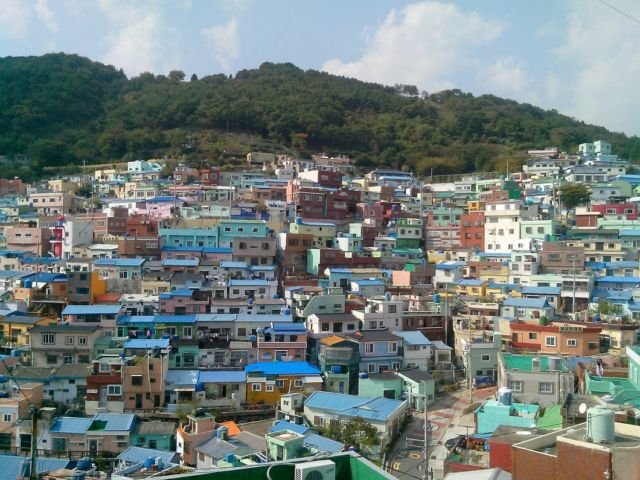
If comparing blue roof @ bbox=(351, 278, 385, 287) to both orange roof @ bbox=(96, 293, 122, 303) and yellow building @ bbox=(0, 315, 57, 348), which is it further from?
yellow building @ bbox=(0, 315, 57, 348)

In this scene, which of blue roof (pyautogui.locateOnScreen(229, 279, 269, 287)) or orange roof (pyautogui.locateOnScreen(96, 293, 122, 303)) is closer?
orange roof (pyautogui.locateOnScreen(96, 293, 122, 303))

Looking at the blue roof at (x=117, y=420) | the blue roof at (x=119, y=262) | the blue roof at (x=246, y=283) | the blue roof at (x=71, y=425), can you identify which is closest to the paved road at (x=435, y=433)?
the blue roof at (x=117, y=420)

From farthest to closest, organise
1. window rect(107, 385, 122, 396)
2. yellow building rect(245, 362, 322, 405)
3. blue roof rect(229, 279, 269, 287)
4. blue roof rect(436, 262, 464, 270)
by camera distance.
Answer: blue roof rect(436, 262, 464, 270) → blue roof rect(229, 279, 269, 287) → yellow building rect(245, 362, 322, 405) → window rect(107, 385, 122, 396)

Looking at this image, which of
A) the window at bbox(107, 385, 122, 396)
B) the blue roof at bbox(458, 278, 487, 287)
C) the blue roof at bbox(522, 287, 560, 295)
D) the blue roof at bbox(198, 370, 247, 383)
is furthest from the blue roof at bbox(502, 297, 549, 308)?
the window at bbox(107, 385, 122, 396)

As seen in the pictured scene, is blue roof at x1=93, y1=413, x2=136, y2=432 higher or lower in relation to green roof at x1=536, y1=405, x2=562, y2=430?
lower

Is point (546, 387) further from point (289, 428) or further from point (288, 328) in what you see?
point (288, 328)

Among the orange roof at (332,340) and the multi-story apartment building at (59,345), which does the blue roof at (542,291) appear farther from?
the multi-story apartment building at (59,345)

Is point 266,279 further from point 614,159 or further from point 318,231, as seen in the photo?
point 614,159

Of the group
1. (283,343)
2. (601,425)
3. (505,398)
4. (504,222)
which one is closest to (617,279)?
(504,222)
